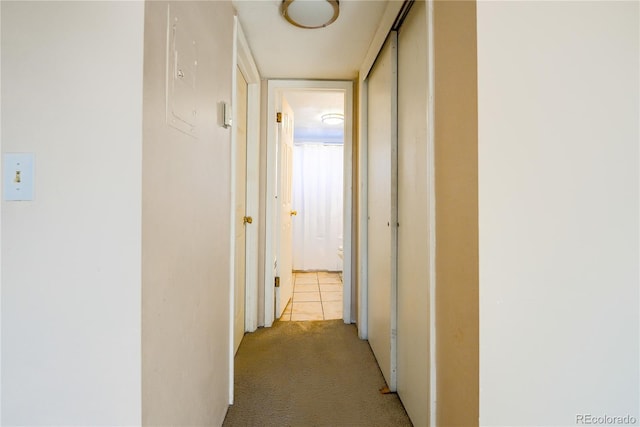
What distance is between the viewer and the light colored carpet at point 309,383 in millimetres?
1431

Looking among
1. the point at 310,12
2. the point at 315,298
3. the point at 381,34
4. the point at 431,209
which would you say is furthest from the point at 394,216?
the point at 315,298

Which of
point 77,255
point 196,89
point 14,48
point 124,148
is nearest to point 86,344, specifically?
point 77,255

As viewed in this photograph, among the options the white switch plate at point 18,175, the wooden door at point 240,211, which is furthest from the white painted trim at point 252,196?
the white switch plate at point 18,175

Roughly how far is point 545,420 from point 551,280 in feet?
1.34

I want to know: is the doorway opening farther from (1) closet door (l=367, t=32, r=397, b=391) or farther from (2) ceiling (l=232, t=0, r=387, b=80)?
(1) closet door (l=367, t=32, r=397, b=391)

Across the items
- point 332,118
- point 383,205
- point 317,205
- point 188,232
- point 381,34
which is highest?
point 332,118

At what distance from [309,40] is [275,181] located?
1.05 meters

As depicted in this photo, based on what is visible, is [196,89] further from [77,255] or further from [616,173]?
[616,173]

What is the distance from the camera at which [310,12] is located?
1539 mm

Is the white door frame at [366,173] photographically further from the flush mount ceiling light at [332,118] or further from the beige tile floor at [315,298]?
the flush mount ceiling light at [332,118]

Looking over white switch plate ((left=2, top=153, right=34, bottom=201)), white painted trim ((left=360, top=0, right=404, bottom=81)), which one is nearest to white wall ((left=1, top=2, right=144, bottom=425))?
white switch plate ((left=2, top=153, right=34, bottom=201))

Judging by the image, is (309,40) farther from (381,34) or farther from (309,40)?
(381,34)

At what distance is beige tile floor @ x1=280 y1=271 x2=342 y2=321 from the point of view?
2756mm

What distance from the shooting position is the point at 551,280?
867 mm
